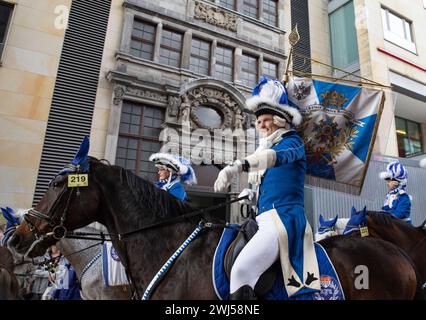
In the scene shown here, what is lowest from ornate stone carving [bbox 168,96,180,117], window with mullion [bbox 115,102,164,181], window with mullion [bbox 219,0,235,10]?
window with mullion [bbox 115,102,164,181]

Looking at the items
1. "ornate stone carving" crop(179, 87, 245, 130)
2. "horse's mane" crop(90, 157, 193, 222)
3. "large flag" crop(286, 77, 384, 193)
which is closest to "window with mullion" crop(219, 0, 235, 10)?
"ornate stone carving" crop(179, 87, 245, 130)

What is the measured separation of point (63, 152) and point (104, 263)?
22.2ft

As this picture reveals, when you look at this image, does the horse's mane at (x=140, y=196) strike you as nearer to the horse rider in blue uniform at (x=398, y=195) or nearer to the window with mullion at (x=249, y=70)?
the horse rider in blue uniform at (x=398, y=195)

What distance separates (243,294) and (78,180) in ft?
5.55

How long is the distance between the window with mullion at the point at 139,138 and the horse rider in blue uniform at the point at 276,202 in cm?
832

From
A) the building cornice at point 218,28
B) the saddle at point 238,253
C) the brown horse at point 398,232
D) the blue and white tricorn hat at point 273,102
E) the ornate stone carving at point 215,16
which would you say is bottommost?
the saddle at point 238,253

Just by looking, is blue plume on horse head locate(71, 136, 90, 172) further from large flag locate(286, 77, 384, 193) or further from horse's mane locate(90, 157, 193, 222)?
large flag locate(286, 77, 384, 193)

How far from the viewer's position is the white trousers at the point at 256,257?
2.25 meters

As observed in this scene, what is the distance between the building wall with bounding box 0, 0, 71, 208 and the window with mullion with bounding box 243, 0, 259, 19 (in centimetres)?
839

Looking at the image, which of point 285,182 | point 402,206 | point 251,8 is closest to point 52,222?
point 285,182

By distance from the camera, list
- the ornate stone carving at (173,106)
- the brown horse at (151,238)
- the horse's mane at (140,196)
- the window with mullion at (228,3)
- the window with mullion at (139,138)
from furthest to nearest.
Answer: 1. the window with mullion at (228,3)
2. the ornate stone carving at (173,106)
3. the window with mullion at (139,138)
4. the horse's mane at (140,196)
5. the brown horse at (151,238)

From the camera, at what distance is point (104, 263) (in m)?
4.26

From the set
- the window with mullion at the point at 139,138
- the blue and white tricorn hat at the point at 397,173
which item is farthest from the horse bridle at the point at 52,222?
the window with mullion at the point at 139,138

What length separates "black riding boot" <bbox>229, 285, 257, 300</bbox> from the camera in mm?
2184
